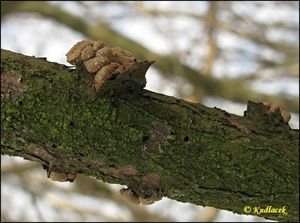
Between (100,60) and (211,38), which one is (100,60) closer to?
(100,60)

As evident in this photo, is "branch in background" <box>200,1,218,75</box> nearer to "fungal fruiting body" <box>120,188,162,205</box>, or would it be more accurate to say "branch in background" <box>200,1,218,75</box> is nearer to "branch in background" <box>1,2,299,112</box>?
"branch in background" <box>1,2,299,112</box>

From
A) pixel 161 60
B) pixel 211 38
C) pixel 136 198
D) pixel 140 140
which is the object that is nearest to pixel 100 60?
pixel 140 140

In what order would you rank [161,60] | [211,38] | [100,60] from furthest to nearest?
[211,38] < [161,60] < [100,60]

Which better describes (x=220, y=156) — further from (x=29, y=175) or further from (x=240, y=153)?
(x=29, y=175)

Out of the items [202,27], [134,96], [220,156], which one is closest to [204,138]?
[220,156]

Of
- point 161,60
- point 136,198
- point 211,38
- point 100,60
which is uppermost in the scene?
point 211,38

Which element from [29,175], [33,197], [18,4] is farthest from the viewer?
[29,175]

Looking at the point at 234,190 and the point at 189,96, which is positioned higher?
the point at 189,96

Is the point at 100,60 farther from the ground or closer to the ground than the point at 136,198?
farther from the ground
